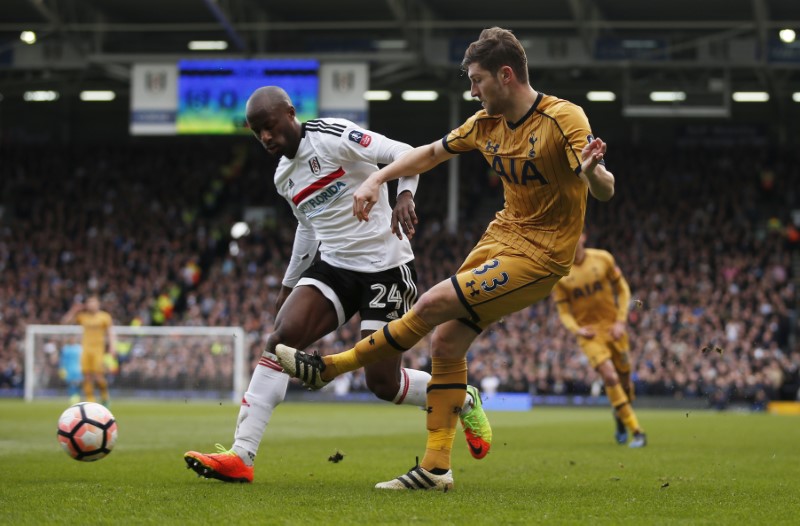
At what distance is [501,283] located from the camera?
600 cm

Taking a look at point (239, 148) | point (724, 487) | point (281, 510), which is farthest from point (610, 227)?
point (281, 510)

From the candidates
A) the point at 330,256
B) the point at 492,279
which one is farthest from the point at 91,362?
the point at 492,279

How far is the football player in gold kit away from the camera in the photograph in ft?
19.1

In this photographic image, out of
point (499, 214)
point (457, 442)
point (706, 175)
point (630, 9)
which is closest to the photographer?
point (499, 214)

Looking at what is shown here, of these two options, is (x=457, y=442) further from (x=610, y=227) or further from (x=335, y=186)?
(x=610, y=227)

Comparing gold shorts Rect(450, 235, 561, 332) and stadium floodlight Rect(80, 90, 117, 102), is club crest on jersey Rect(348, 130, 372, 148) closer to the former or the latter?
gold shorts Rect(450, 235, 561, 332)

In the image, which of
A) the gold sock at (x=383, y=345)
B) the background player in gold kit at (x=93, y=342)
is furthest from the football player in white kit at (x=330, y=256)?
the background player in gold kit at (x=93, y=342)

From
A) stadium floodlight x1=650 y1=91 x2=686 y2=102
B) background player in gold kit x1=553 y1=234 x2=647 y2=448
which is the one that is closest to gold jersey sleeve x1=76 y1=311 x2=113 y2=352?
background player in gold kit x1=553 y1=234 x2=647 y2=448

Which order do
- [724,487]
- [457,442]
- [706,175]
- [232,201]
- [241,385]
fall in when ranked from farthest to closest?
[232,201] → [706,175] → [241,385] → [457,442] → [724,487]

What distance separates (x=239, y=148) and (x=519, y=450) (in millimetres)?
30399

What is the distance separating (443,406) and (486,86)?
1932 mm

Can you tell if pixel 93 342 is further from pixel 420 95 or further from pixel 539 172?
pixel 539 172

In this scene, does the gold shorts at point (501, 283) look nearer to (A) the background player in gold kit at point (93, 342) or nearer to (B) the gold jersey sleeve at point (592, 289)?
(B) the gold jersey sleeve at point (592, 289)

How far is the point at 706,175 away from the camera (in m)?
36.0
